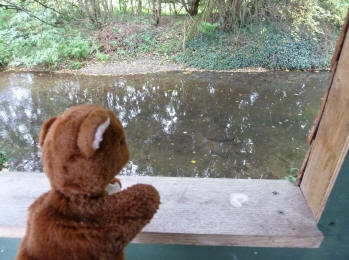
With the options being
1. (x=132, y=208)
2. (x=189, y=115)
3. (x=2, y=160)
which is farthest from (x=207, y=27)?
(x=132, y=208)

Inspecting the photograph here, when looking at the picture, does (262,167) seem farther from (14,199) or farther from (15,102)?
(15,102)

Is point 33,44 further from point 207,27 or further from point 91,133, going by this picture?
point 91,133

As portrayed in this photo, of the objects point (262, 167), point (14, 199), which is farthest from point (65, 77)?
point (14, 199)

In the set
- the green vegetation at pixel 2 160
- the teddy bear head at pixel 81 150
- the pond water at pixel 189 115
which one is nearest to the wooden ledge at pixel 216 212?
the teddy bear head at pixel 81 150

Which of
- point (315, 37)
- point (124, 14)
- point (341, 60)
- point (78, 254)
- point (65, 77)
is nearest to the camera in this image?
point (78, 254)

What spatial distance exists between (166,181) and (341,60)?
2.24ft

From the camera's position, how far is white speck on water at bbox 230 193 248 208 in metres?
0.98

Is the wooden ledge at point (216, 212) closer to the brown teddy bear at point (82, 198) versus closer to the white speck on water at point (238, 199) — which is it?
the white speck on water at point (238, 199)

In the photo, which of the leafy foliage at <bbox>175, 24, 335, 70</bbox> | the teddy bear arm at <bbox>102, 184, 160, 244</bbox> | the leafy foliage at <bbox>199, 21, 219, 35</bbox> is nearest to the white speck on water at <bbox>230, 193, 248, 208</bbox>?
the teddy bear arm at <bbox>102, 184, 160, 244</bbox>

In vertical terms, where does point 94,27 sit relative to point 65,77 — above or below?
above

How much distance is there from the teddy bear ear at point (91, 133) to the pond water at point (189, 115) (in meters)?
3.22

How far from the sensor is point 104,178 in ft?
2.06

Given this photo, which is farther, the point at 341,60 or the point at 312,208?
the point at 312,208

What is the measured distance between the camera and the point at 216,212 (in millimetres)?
947
